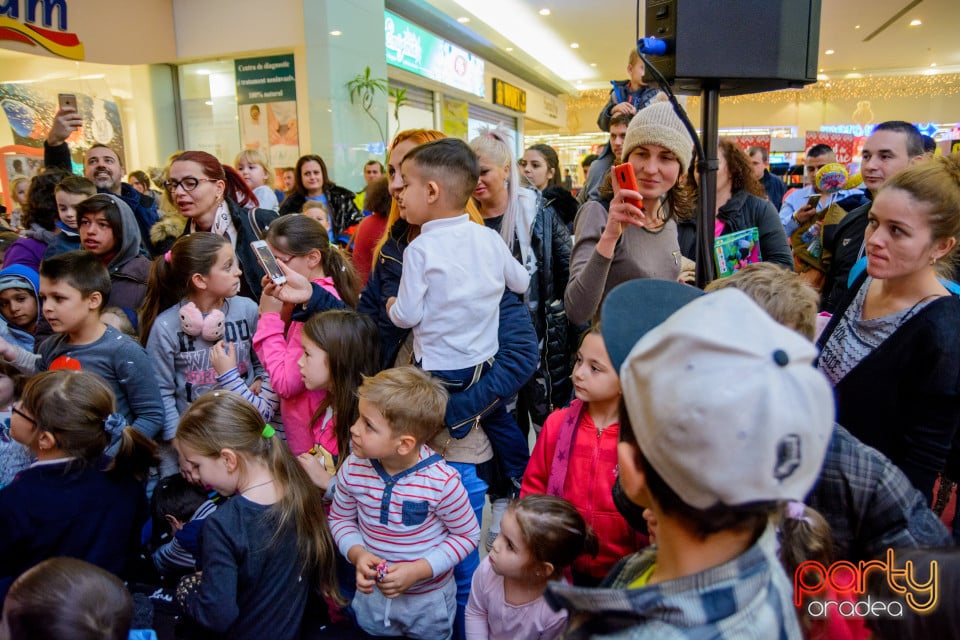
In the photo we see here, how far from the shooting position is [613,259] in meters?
1.95

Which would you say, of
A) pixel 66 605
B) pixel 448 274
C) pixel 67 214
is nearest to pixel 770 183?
pixel 448 274

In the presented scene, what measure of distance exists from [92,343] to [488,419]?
142cm

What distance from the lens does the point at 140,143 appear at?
696 centimetres

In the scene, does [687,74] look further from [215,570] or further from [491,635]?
[215,570]

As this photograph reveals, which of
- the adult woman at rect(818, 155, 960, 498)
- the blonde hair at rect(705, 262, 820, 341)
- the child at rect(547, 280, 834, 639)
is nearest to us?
the child at rect(547, 280, 834, 639)

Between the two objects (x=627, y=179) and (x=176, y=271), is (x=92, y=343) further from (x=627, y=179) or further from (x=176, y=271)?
(x=627, y=179)

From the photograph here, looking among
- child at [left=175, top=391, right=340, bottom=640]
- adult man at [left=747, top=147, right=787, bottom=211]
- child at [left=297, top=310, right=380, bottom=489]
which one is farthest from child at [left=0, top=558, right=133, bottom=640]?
adult man at [left=747, top=147, right=787, bottom=211]

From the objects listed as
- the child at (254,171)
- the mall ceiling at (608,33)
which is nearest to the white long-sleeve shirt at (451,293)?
the child at (254,171)

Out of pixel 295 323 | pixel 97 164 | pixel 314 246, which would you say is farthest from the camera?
pixel 97 164

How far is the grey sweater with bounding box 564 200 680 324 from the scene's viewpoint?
72.1 inches

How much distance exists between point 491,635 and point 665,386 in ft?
3.59

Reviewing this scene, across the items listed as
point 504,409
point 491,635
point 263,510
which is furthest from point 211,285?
point 491,635

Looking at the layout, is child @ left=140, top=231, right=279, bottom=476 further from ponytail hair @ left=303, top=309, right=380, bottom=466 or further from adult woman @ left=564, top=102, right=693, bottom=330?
adult woman @ left=564, top=102, right=693, bottom=330

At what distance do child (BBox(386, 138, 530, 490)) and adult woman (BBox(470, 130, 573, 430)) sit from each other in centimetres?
62
